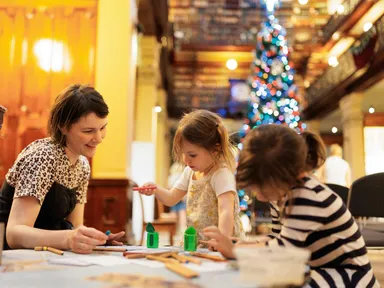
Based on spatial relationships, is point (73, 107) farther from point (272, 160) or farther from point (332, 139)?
point (332, 139)

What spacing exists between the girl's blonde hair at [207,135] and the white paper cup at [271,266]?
1.22 metres

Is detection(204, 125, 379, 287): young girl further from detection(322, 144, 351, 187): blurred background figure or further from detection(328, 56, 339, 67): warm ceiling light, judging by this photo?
detection(328, 56, 339, 67): warm ceiling light

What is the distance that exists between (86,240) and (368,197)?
2.65 m

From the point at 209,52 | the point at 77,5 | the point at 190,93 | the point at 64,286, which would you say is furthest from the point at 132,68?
the point at 190,93

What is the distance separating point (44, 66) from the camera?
16.8 ft

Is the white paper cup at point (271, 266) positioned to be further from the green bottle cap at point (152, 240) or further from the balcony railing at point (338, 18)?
the balcony railing at point (338, 18)

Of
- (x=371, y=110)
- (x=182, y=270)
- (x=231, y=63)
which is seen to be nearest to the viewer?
(x=182, y=270)

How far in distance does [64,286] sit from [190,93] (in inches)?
644

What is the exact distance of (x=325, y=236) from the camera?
1.28 meters

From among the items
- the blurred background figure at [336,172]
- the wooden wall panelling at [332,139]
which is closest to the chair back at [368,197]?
the blurred background figure at [336,172]

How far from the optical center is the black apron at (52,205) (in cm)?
175

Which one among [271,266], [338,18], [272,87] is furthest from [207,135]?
[338,18]

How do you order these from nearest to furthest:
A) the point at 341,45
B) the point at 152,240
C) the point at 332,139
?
the point at 152,240 → the point at 341,45 → the point at 332,139

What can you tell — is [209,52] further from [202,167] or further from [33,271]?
[33,271]
